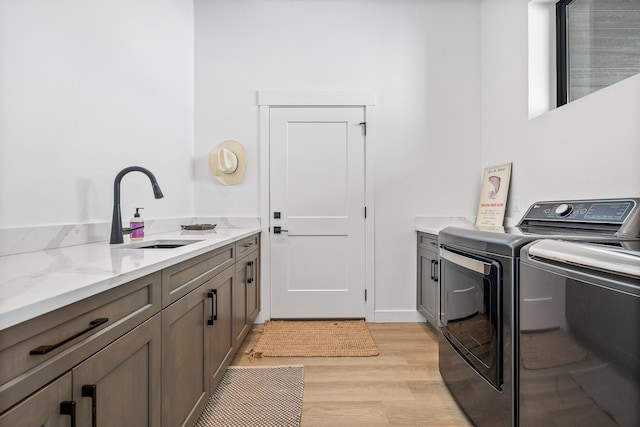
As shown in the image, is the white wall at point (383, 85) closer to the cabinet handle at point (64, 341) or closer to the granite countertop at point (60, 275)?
the granite countertop at point (60, 275)

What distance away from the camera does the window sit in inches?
69.5

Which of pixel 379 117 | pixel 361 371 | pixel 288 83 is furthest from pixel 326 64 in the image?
pixel 361 371

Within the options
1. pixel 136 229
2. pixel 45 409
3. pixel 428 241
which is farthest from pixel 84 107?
pixel 428 241

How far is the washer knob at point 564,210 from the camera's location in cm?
179

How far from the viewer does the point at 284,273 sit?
9.78ft

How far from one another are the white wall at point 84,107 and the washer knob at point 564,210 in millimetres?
2546

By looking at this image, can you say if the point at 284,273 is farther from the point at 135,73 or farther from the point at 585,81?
the point at 585,81

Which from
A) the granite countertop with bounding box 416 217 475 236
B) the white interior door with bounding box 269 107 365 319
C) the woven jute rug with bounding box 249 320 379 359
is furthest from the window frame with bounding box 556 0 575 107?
the woven jute rug with bounding box 249 320 379 359

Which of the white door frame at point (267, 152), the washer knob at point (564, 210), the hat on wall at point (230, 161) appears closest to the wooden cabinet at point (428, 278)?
the white door frame at point (267, 152)

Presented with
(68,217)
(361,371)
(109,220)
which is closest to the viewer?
(68,217)

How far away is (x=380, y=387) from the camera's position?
1902mm

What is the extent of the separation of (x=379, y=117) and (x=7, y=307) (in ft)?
9.39

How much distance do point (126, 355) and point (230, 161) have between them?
220 cm

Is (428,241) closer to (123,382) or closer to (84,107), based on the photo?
(123,382)
